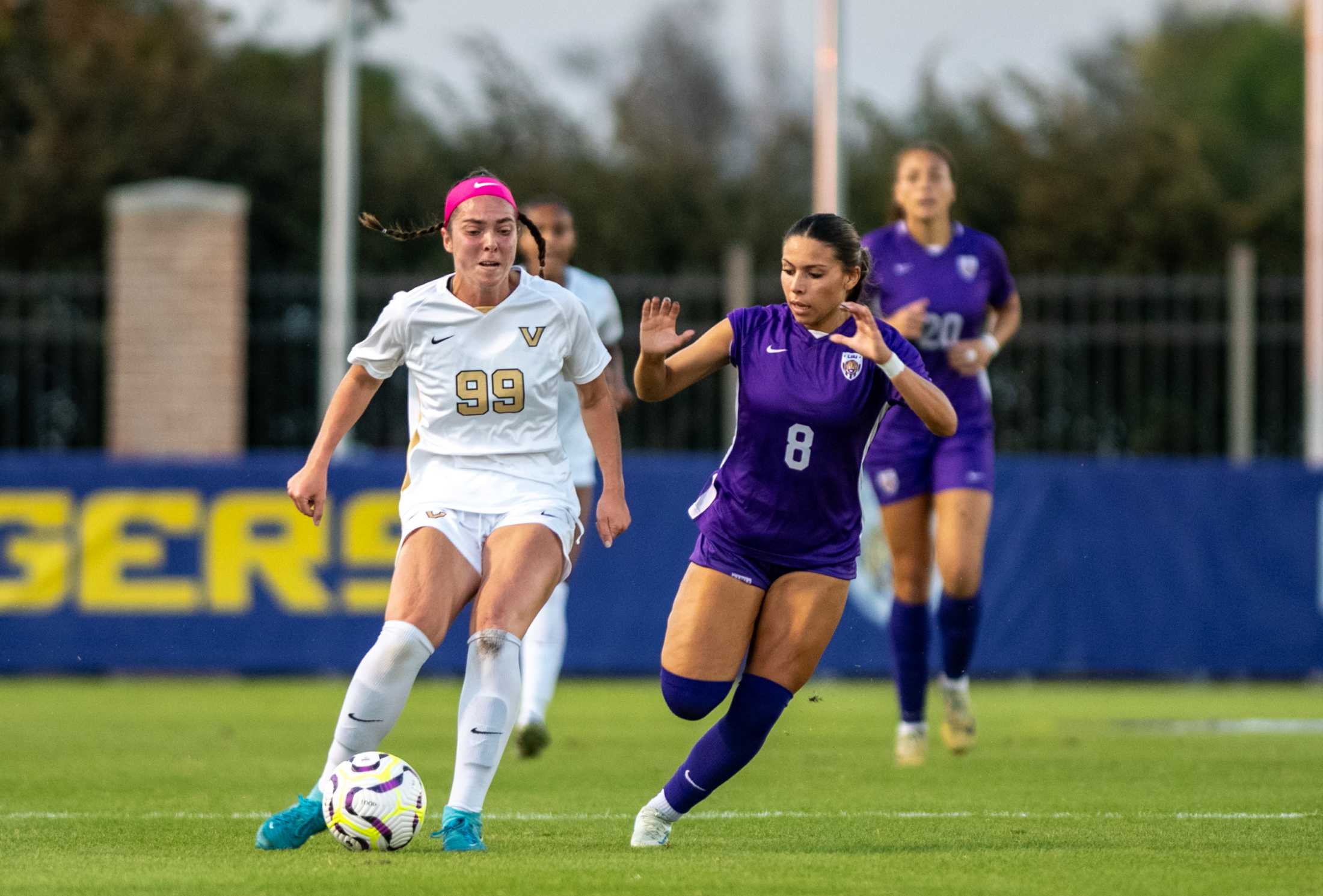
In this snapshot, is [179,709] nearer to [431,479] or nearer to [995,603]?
[995,603]

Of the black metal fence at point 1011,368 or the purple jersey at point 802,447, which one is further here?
the black metal fence at point 1011,368

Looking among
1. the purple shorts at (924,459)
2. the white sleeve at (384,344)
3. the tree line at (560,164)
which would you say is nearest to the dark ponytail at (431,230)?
the white sleeve at (384,344)

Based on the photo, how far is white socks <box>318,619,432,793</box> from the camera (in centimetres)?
582

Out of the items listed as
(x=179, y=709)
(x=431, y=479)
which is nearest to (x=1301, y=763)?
(x=431, y=479)

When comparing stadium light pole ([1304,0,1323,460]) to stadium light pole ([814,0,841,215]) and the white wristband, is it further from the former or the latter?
the white wristband

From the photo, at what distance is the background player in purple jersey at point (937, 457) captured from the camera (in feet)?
29.1

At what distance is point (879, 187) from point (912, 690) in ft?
48.6

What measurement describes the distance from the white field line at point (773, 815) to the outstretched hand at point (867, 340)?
1.76 metres

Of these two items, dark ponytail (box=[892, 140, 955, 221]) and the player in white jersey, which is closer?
the player in white jersey

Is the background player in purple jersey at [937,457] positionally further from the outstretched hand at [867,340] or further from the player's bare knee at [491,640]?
the player's bare knee at [491,640]

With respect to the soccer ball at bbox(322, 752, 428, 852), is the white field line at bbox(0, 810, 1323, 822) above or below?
below

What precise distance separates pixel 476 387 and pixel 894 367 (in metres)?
1.27

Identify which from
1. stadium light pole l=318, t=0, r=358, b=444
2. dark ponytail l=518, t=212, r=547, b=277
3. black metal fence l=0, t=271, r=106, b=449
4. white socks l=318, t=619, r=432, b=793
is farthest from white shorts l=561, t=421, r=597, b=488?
black metal fence l=0, t=271, r=106, b=449

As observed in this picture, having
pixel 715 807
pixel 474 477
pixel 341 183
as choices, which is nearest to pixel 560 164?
pixel 341 183
